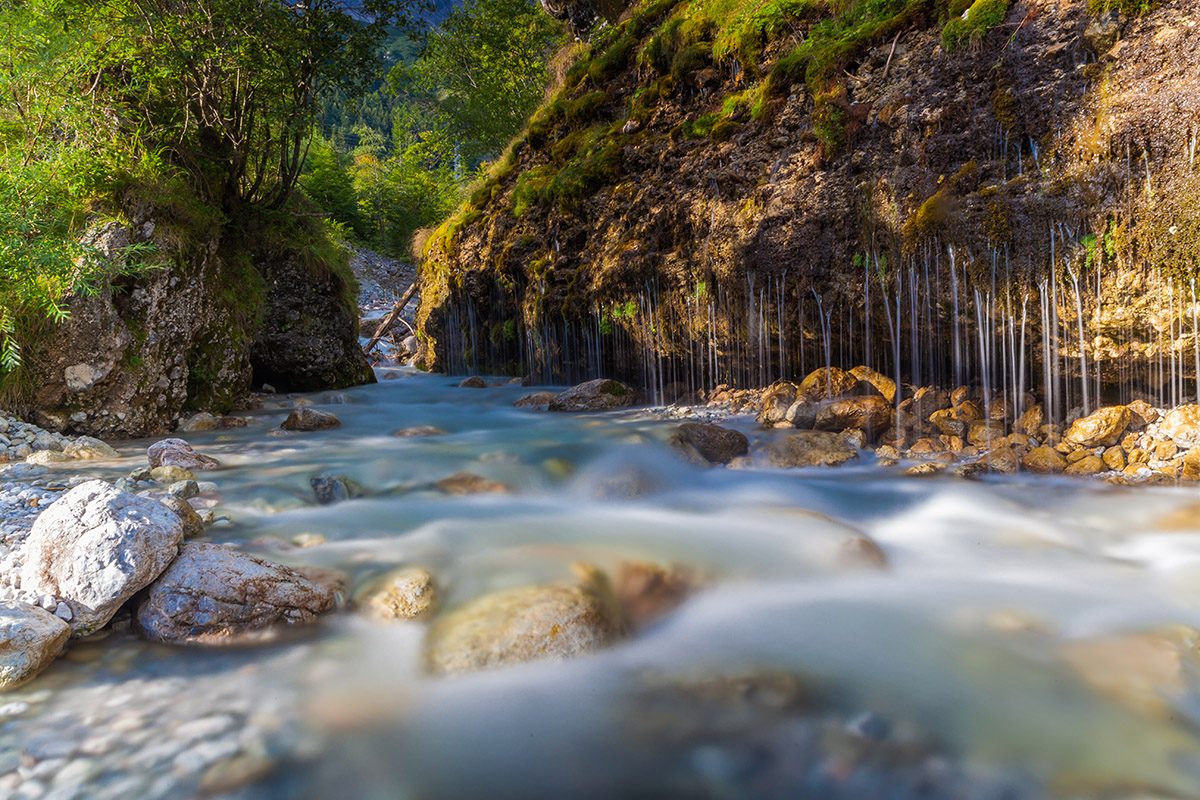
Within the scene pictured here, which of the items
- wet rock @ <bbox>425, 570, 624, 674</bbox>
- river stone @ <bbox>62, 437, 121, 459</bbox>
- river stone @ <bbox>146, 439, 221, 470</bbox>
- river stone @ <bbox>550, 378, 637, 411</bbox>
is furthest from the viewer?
river stone @ <bbox>550, 378, 637, 411</bbox>

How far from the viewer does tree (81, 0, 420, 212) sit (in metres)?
7.38

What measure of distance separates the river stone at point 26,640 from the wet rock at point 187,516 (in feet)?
3.56

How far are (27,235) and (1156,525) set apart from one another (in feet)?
29.6

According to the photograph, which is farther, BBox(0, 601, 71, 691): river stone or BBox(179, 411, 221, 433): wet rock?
BBox(179, 411, 221, 433): wet rock

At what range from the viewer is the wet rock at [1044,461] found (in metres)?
5.15

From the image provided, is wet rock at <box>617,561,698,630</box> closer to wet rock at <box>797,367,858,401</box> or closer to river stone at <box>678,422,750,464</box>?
river stone at <box>678,422,750,464</box>

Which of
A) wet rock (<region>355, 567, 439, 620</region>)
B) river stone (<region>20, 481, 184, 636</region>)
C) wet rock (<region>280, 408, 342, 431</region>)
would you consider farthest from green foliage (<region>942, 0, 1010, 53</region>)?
wet rock (<region>280, 408, 342, 431</region>)

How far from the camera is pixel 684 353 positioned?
9070 mm

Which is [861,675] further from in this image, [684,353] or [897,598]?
[684,353]

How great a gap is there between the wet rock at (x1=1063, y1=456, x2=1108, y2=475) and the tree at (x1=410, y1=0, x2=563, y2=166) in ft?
59.4

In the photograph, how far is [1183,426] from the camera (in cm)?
492

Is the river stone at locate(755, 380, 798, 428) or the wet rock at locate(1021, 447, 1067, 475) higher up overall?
the river stone at locate(755, 380, 798, 428)

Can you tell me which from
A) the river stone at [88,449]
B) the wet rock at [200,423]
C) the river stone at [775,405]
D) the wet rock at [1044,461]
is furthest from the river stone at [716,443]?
the wet rock at [200,423]

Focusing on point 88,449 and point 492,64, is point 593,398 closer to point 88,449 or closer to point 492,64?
point 88,449
